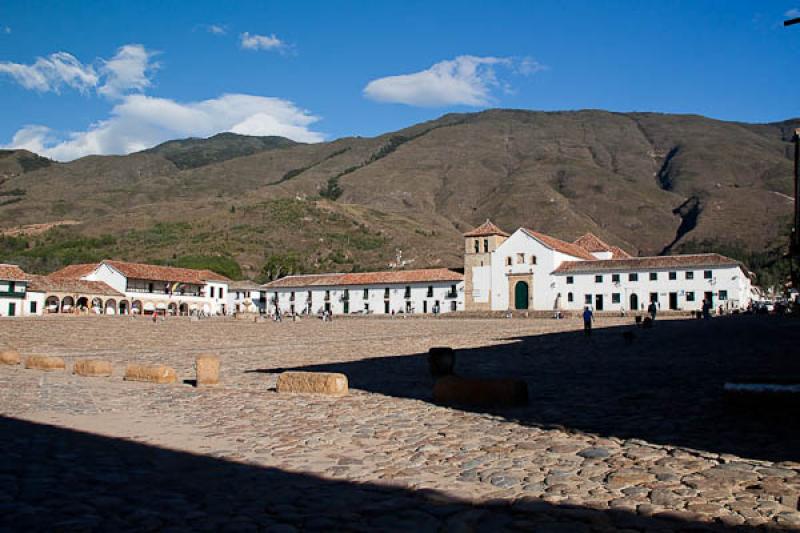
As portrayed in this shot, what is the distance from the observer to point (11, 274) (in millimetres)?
57062

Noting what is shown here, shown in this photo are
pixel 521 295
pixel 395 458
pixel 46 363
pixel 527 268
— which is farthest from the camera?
pixel 521 295

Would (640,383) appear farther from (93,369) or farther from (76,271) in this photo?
(76,271)

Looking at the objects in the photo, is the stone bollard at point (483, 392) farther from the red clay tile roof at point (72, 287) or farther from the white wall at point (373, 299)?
the red clay tile roof at point (72, 287)

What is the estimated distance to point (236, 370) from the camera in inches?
576

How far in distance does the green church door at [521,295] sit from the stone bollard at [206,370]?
5279 cm

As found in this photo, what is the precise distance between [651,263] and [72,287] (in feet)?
161

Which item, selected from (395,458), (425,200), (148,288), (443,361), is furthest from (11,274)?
(425,200)

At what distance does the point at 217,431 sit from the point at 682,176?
534ft

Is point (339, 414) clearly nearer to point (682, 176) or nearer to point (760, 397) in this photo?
point (760, 397)

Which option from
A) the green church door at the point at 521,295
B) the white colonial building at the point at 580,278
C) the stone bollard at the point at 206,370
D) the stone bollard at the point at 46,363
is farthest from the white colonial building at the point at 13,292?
the stone bollard at the point at 206,370

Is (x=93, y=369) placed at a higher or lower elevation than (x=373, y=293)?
lower

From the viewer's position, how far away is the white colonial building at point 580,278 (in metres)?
56.5

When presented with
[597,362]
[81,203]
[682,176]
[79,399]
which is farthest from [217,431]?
[682,176]

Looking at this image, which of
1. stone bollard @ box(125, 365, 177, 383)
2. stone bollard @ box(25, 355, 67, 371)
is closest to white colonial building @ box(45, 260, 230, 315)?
stone bollard @ box(25, 355, 67, 371)
